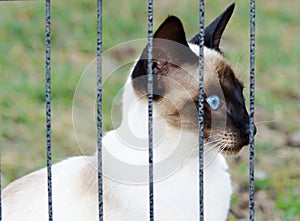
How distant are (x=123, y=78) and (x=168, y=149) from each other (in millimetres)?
2596

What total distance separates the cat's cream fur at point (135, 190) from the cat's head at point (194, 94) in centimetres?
5

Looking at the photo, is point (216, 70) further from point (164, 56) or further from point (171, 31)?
point (171, 31)

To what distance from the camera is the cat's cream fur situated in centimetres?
308

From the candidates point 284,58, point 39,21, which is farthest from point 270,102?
point 39,21

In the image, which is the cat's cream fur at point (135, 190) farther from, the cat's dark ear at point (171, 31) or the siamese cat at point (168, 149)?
the cat's dark ear at point (171, 31)

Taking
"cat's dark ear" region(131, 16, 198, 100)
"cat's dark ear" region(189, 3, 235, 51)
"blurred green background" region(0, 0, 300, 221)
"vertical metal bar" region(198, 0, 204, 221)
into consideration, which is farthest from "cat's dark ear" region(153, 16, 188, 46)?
"blurred green background" region(0, 0, 300, 221)

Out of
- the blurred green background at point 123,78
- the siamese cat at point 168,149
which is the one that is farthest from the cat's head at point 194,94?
the blurred green background at point 123,78

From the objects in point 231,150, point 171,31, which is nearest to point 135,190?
point 231,150

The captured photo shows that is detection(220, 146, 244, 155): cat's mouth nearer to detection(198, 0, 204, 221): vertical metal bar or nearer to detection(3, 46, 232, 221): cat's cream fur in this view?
detection(3, 46, 232, 221): cat's cream fur

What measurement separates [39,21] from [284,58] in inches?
71.8

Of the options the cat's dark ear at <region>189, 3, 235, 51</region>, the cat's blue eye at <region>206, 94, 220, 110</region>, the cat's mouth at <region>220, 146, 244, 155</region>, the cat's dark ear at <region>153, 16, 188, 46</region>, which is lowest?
the cat's mouth at <region>220, 146, 244, 155</region>

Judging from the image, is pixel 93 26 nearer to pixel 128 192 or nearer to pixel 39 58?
pixel 39 58

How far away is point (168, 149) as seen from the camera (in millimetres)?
3139

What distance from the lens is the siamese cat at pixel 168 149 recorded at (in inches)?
121
